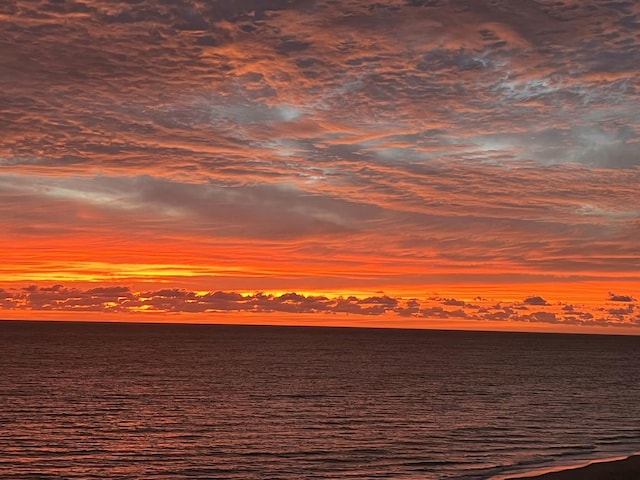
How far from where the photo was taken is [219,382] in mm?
113250

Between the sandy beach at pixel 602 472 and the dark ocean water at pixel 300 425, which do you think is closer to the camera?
the sandy beach at pixel 602 472

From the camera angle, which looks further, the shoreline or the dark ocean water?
the dark ocean water

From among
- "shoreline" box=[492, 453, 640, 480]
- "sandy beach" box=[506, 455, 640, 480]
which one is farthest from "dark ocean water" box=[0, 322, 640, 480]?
"sandy beach" box=[506, 455, 640, 480]

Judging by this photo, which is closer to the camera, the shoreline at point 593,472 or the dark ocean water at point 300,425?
the shoreline at point 593,472

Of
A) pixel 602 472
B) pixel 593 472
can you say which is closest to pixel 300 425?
pixel 593 472

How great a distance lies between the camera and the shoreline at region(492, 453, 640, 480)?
148ft

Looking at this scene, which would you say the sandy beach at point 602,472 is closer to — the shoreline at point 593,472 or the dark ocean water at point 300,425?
the shoreline at point 593,472

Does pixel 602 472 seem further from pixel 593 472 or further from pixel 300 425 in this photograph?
pixel 300 425

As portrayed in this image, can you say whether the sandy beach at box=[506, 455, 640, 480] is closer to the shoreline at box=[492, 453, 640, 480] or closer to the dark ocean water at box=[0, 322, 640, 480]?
the shoreline at box=[492, 453, 640, 480]

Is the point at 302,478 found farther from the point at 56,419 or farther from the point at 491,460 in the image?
the point at 56,419

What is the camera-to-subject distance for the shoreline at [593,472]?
45116 mm

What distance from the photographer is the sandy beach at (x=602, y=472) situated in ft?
148

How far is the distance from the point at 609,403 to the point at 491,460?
4543 centimetres

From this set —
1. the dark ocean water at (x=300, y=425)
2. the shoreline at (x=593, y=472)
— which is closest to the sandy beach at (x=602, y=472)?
the shoreline at (x=593, y=472)
